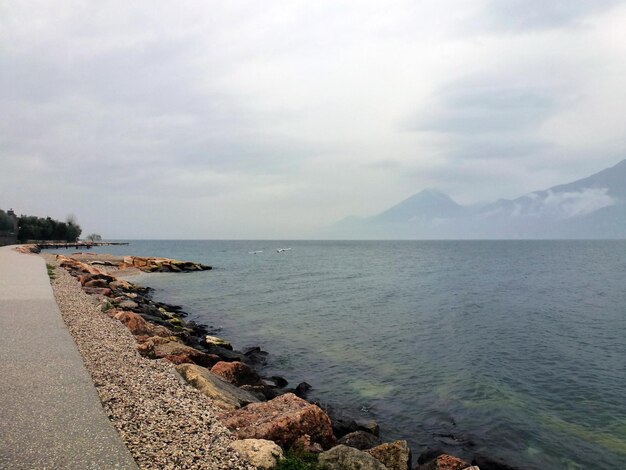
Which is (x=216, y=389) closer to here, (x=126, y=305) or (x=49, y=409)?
(x=49, y=409)

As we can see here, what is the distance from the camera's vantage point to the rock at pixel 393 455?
335 inches

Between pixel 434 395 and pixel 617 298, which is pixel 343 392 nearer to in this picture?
pixel 434 395

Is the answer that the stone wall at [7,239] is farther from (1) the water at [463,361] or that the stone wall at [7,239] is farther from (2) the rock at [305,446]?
(2) the rock at [305,446]

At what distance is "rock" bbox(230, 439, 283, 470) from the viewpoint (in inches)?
266

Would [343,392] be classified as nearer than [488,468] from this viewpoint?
No

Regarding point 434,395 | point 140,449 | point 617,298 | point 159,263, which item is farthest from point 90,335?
point 159,263

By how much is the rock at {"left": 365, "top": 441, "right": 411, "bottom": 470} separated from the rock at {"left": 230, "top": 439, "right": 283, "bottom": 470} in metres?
2.37

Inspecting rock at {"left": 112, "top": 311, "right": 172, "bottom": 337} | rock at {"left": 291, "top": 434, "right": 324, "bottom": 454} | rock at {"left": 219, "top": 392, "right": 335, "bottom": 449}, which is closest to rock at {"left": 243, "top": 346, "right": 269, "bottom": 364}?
rock at {"left": 112, "top": 311, "right": 172, "bottom": 337}

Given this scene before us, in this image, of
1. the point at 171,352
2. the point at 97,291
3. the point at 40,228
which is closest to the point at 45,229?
the point at 40,228

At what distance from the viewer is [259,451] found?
23.0 feet

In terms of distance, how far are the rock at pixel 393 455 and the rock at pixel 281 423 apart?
952mm

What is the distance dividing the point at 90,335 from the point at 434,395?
11.6 metres

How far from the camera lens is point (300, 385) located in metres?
14.9

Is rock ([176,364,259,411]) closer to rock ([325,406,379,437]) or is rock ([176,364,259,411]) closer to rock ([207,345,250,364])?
rock ([325,406,379,437])
